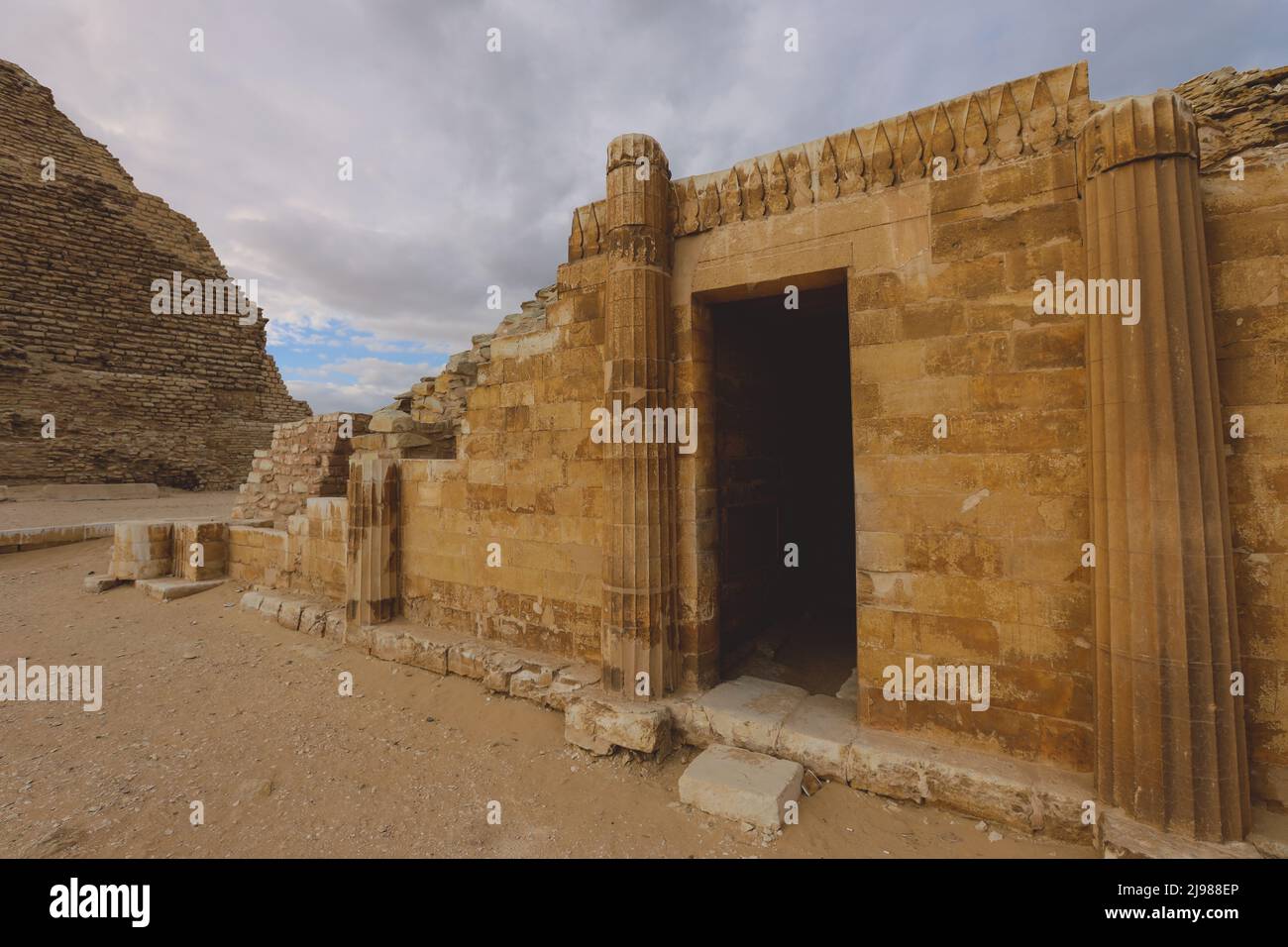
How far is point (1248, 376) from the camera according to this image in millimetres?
2990

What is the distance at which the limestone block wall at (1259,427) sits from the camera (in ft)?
9.63

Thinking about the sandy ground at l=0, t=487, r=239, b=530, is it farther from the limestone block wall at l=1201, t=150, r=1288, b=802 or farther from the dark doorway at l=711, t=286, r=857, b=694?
the limestone block wall at l=1201, t=150, r=1288, b=802

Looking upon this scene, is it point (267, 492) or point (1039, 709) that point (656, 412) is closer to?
point (1039, 709)

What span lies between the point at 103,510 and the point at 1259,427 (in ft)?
81.5

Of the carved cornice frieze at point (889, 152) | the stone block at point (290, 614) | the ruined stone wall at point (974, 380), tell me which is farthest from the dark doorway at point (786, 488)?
the stone block at point (290, 614)

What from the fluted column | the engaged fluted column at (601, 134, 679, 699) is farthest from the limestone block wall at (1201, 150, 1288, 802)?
the fluted column

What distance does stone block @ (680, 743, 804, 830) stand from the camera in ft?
11.0

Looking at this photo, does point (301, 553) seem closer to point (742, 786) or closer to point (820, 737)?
point (742, 786)

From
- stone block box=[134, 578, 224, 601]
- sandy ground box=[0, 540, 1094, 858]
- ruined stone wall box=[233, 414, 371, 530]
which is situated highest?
ruined stone wall box=[233, 414, 371, 530]

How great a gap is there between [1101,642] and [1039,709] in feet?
1.99

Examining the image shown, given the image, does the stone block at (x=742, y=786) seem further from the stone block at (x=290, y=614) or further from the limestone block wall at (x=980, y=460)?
Answer: the stone block at (x=290, y=614)

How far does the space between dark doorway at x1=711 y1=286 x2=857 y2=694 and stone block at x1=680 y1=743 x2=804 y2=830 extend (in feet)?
4.14

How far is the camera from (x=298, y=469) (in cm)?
1045

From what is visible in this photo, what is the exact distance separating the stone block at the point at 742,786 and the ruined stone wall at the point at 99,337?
27.9 meters
